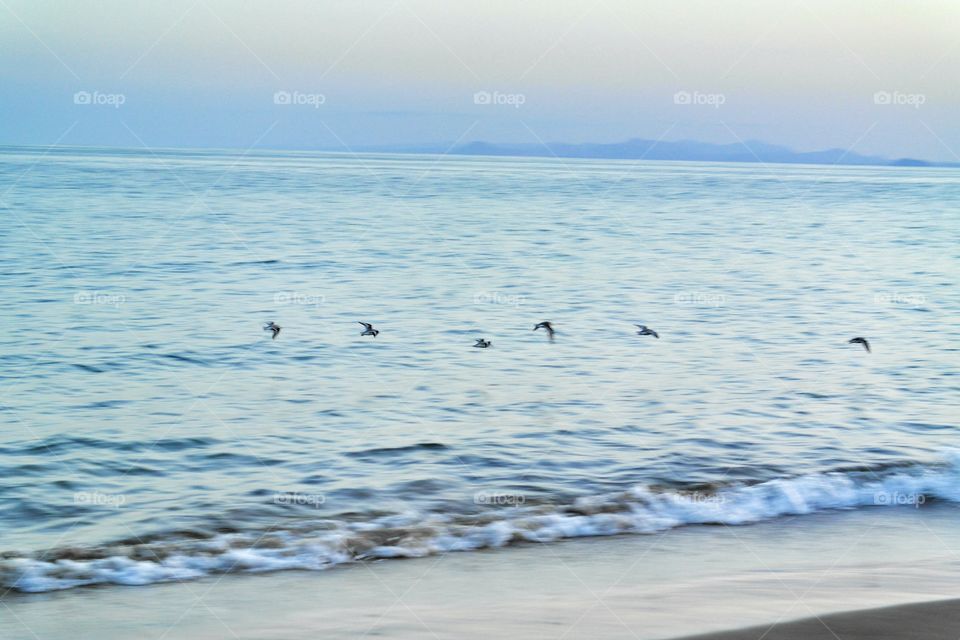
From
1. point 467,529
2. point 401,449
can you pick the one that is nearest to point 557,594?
point 467,529

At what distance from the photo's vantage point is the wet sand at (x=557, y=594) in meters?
3.85

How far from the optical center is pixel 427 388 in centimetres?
829

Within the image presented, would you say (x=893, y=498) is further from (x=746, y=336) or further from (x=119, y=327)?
(x=119, y=327)

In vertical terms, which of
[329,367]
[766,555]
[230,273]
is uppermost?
[230,273]

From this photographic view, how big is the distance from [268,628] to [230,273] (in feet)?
33.6

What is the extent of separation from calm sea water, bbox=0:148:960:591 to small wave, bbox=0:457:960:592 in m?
0.02

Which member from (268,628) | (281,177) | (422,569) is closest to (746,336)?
(422,569)

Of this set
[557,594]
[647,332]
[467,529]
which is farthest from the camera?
[647,332]

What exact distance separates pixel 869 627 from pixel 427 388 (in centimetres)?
506

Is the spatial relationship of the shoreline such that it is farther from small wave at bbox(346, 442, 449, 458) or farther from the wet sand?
small wave at bbox(346, 442, 449, 458)

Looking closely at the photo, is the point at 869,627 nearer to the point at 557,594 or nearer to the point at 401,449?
the point at 557,594

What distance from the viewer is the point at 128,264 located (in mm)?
14078

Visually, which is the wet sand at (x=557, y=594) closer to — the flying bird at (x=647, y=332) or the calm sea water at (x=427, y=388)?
the calm sea water at (x=427, y=388)

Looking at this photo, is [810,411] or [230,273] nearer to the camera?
[810,411]
